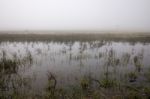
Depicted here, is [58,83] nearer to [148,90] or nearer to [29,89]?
[29,89]

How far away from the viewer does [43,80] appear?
335 inches

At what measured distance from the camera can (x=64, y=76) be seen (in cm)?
914

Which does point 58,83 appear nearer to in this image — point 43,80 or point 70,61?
point 43,80

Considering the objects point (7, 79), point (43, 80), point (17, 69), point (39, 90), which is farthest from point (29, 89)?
point (17, 69)

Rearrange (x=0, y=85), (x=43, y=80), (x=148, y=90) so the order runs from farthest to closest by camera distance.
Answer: (x=43, y=80) < (x=0, y=85) < (x=148, y=90)

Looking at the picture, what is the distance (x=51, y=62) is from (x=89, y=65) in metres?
2.75

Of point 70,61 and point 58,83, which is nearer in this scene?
point 58,83

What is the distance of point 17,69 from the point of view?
33.6 ft

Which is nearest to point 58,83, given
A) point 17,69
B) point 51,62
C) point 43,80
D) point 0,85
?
point 43,80

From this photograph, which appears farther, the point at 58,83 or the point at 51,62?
the point at 51,62

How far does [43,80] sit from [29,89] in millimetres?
1218

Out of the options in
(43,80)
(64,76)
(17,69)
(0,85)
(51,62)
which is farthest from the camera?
(51,62)

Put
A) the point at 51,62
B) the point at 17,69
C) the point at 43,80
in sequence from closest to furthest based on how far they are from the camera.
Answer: the point at 43,80 → the point at 17,69 → the point at 51,62

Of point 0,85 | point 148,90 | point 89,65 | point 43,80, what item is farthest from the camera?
point 89,65
